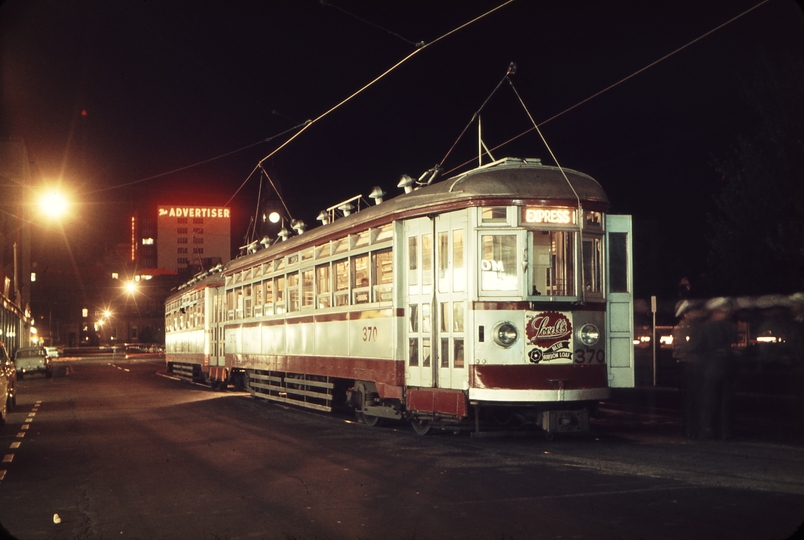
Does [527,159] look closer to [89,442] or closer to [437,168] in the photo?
[437,168]

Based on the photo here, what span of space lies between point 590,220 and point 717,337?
2.41 m

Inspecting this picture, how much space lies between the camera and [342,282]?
14773 mm

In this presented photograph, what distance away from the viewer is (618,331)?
11.8m

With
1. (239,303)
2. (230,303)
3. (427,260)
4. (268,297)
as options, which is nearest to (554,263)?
(427,260)

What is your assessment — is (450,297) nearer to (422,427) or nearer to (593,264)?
(593,264)

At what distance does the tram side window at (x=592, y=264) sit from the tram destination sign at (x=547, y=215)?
1.33 feet

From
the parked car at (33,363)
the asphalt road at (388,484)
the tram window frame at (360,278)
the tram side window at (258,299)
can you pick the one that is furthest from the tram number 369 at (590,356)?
the parked car at (33,363)

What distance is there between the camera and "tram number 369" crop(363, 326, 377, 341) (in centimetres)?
1333

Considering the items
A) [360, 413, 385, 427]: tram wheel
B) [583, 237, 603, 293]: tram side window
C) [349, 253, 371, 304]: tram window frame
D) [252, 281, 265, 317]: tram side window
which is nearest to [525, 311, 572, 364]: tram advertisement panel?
[583, 237, 603, 293]: tram side window

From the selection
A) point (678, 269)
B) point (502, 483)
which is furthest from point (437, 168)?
point (678, 269)

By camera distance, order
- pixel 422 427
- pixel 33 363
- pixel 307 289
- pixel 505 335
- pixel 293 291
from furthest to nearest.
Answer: pixel 33 363, pixel 293 291, pixel 307 289, pixel 422 427, pixel 505 335

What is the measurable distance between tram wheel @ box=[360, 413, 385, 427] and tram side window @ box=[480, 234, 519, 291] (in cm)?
368

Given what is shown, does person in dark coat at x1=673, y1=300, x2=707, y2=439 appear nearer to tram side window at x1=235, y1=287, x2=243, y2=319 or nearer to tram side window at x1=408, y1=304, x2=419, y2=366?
tram side window at x1=408, y1=304, x2=419, y2=366

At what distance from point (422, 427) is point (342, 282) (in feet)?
10.3
